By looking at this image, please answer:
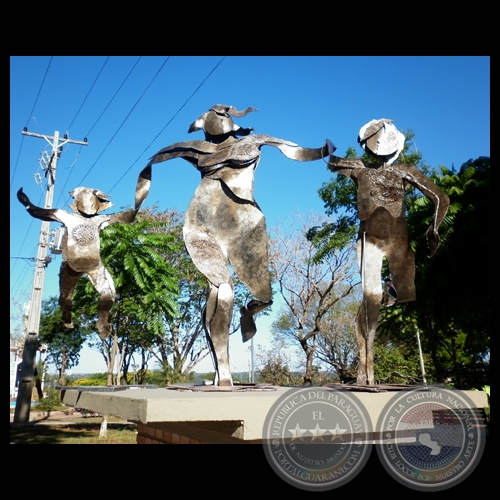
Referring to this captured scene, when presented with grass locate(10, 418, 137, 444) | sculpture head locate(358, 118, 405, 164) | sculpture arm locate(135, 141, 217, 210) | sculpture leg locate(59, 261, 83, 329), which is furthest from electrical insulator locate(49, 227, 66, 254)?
sculpture head locate(358, 118, 405, 164)

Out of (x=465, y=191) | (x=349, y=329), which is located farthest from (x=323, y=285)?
(x=465, y=191)

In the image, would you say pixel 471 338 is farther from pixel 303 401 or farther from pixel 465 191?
pixel 303 401

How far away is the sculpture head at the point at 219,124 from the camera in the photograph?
664 cm

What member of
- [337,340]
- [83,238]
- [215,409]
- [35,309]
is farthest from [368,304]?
[337,340]

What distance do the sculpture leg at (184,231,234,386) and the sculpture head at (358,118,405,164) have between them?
2.07 m

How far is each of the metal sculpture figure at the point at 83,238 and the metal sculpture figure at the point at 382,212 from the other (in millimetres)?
2758

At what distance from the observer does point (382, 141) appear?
20.7ft

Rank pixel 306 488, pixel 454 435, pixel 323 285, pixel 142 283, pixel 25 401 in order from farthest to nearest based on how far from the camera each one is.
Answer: pixel 323 285, pixel 25 401, pixel 142 283, pixel 454 435, pixel 306 488

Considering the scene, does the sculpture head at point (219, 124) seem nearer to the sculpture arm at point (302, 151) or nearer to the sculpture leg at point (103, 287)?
the sculpture arm at point (302, 151)

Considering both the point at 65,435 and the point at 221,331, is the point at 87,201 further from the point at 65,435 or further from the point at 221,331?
the point at 65,435

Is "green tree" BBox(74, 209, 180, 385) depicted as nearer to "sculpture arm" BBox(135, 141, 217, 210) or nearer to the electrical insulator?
the electrical insulator

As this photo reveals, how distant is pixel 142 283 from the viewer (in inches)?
508

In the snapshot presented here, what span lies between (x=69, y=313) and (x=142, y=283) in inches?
219

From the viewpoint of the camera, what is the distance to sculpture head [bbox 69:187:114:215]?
278 inches
